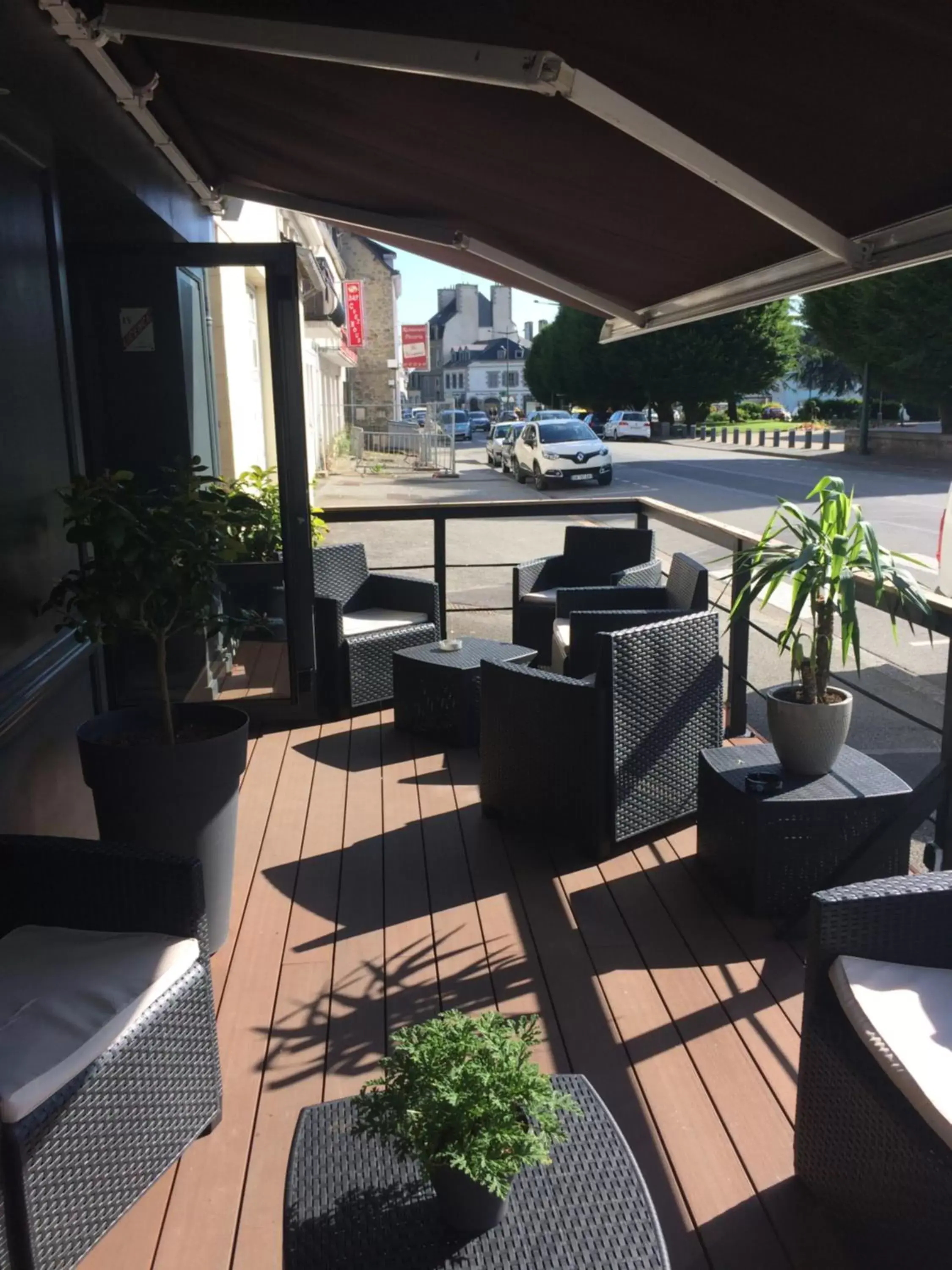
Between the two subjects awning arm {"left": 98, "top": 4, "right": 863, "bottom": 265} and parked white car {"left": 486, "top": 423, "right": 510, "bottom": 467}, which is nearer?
awning arm {"left": 98, "top": 4, "right": 863, "bottom": 265}

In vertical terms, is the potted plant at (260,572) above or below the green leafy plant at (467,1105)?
above

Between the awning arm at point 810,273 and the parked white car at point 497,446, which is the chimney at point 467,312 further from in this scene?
the awning arm at point 810,273

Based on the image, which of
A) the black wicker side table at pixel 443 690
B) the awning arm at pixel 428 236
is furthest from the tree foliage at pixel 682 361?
the black wicker side table at pixel 443 690

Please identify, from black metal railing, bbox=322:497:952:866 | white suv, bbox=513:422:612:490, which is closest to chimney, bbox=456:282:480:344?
white suv, bbox=513:422:612:490

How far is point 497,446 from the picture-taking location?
2833 cm

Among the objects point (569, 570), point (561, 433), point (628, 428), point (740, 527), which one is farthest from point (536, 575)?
point (628, 428)

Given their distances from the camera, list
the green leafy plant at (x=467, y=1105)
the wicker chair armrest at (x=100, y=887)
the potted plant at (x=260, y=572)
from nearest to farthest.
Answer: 1. the green leafy plant at (x=467, y=1105)
2. the wicker chair armrest at (x=100, y=887)
3. the potted plant at (x=260, y=572)

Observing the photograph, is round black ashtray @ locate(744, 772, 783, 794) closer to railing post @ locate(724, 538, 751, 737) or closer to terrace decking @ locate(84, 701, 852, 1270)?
terrace decking @ locate(84, 701, 852, 1270)

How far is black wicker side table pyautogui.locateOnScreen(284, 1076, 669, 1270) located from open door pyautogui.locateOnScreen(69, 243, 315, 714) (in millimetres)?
2822

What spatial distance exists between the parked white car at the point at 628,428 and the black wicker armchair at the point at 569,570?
3601 cm

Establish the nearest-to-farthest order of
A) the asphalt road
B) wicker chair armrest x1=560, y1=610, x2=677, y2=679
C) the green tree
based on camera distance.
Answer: wicker chair armrest x1=560, y1=610, x2=677, y2=679 → the asphalt road → the green tree

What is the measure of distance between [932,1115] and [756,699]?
447cm

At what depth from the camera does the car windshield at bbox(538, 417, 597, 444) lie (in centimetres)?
2219

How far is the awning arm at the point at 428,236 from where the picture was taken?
190 inches
